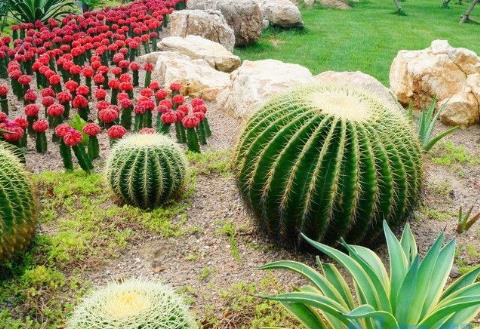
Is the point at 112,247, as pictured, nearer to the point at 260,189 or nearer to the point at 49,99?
the point at 260,189

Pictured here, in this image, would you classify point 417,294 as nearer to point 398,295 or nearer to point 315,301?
point 398,295

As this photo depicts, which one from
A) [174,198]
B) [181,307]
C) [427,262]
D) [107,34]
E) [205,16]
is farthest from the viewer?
[205,16]

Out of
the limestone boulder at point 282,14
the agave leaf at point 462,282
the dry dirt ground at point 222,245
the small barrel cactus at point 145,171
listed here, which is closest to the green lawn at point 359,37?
the limestone boulder at point 282,14

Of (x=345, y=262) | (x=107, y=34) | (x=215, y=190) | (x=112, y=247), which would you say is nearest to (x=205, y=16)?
(x=107, y=34)

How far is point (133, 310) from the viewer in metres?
2.59

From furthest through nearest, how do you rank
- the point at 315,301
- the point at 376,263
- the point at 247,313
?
the point at 247,313, the point at 376,263, the point at 315,301

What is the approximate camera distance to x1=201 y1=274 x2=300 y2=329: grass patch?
3.34 meters

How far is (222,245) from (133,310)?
5.16 ft

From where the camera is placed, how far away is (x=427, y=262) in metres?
2.48

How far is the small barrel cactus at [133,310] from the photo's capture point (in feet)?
8.41

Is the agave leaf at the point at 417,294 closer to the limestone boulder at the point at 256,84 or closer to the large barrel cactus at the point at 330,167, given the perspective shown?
the large barrel cactus at the point at 330,167

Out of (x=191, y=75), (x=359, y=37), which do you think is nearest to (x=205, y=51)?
(x=191, y=75)

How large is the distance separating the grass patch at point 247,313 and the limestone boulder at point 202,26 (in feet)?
23.7

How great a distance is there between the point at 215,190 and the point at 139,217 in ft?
2.51
